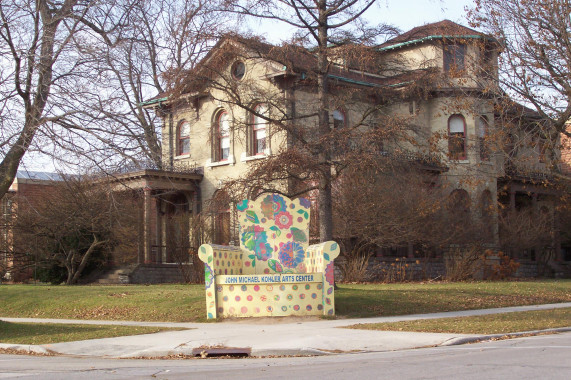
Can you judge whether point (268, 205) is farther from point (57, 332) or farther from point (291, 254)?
point (57, 332)

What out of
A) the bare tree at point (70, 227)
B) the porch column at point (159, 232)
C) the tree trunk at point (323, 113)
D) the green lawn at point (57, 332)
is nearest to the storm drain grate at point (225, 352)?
the green lawn at point (57, 332)

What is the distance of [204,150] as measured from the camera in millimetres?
33875

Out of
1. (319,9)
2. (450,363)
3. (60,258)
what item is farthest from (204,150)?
(450,363)

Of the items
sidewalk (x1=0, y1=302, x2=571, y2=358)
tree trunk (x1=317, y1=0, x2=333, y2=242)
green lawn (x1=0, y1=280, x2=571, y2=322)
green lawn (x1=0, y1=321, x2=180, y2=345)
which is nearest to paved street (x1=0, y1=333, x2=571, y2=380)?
sidewalk (x1=0, y1=302, x2=571, y2=358)

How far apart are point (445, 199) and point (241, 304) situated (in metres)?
15.8

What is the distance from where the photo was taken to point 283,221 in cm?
1580

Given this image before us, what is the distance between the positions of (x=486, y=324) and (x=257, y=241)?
538 cm

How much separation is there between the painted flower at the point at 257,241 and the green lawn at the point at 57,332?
321cm

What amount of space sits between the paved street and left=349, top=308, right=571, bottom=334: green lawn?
4.83ft

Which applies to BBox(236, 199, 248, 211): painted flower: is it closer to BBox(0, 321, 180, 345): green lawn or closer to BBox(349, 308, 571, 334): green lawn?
BBox(0, 321, 180, 345): green lawn

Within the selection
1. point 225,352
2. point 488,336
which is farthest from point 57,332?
point 488,336

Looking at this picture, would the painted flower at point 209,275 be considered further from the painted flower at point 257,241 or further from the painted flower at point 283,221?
the painted flower at point 283,221

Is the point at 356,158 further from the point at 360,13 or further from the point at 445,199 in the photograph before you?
the point at 445,199

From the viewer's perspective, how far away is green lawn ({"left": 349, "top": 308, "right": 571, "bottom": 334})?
11930 mm
